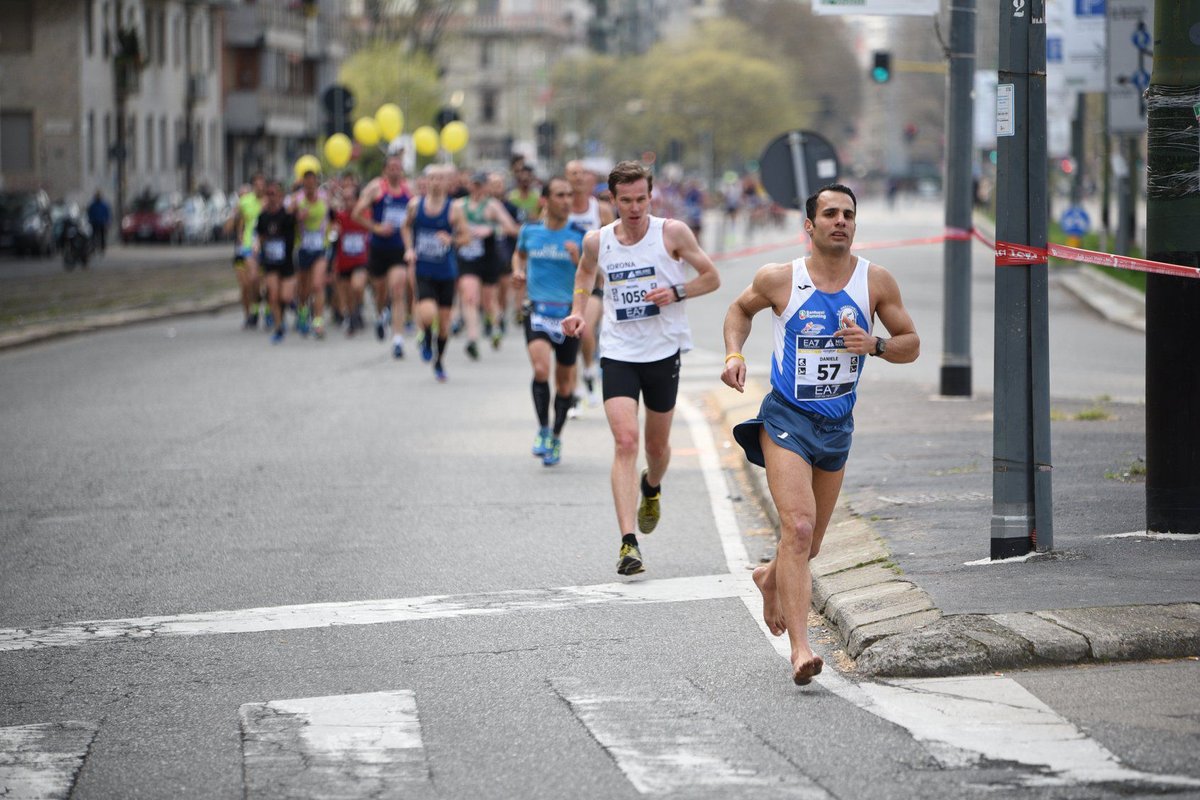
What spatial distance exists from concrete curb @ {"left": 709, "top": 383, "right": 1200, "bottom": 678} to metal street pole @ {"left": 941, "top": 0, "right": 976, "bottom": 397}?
25.6 ft

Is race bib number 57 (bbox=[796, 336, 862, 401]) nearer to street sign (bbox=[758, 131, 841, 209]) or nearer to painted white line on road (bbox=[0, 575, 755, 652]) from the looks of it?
painted white line on road (bbox=[0, 575, 755, 652])

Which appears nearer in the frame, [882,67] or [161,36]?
[882,67]

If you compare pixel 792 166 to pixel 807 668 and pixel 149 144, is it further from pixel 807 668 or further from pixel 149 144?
pixel 149 144

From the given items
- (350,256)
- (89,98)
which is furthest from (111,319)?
(89,98)

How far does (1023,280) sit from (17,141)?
57778 mm

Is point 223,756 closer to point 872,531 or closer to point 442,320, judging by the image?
point 872,531

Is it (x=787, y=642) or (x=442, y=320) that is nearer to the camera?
(x=787, y=642)

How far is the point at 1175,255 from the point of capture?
8.91m

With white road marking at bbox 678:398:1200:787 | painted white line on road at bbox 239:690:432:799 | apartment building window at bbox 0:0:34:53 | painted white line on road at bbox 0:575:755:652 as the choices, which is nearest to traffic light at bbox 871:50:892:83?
painted white line on road at bbox 0:575:755:652

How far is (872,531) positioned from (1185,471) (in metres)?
1.47

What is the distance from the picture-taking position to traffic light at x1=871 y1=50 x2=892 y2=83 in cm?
2627

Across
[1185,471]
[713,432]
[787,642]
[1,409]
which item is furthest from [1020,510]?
[1,409]

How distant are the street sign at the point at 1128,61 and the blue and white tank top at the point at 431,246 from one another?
12064 millimetres

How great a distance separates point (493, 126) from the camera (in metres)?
151
